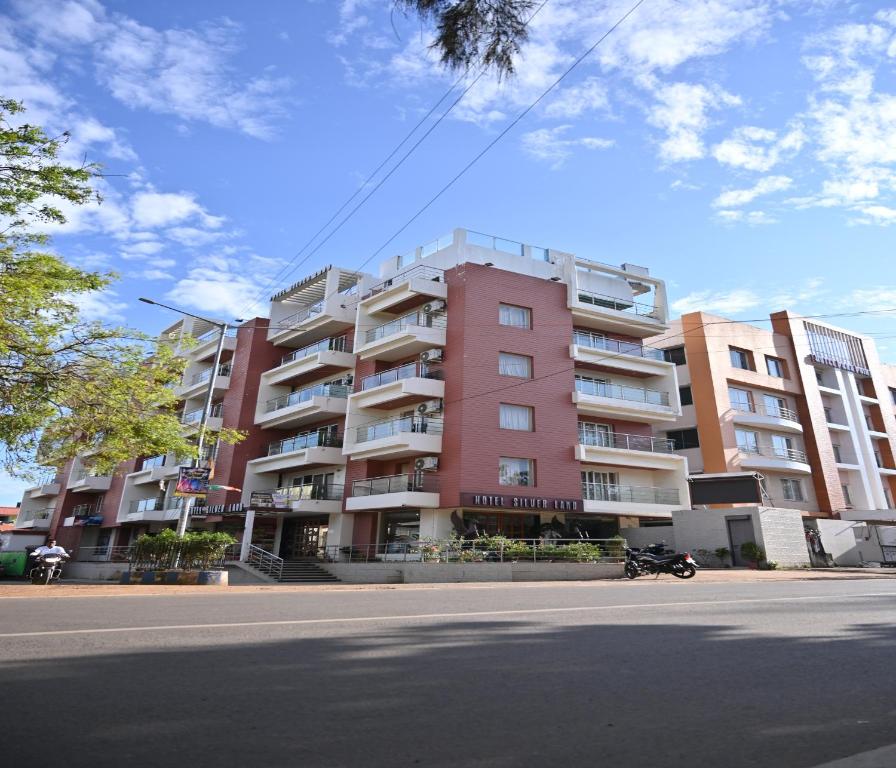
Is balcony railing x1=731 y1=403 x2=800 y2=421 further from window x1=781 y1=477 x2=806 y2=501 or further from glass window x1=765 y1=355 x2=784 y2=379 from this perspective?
window x1=781 y1=477 x2=806 y2=501

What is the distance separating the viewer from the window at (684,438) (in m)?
37.9

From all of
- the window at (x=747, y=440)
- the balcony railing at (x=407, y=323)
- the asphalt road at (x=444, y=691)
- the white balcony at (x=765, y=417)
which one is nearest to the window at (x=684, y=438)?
the window at (x=747, y=440)

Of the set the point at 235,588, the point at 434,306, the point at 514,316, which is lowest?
the point at 235,588

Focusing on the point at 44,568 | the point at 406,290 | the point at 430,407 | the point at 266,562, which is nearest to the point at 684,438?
the point at 430,407

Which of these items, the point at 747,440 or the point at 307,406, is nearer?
the point at 307,406

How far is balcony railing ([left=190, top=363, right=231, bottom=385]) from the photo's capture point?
41.1 m

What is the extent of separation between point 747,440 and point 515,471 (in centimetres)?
1796

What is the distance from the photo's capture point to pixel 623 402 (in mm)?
32375

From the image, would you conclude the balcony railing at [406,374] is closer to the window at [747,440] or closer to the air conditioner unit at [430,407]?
the air conditioner unit at [430,407]

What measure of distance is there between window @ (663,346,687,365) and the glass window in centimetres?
656

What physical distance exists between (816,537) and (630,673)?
1298 inches

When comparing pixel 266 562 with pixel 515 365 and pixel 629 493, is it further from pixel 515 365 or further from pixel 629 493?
pixel 629 493

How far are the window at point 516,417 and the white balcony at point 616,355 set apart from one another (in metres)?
4.28

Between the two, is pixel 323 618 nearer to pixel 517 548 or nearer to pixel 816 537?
pixel 517 548
